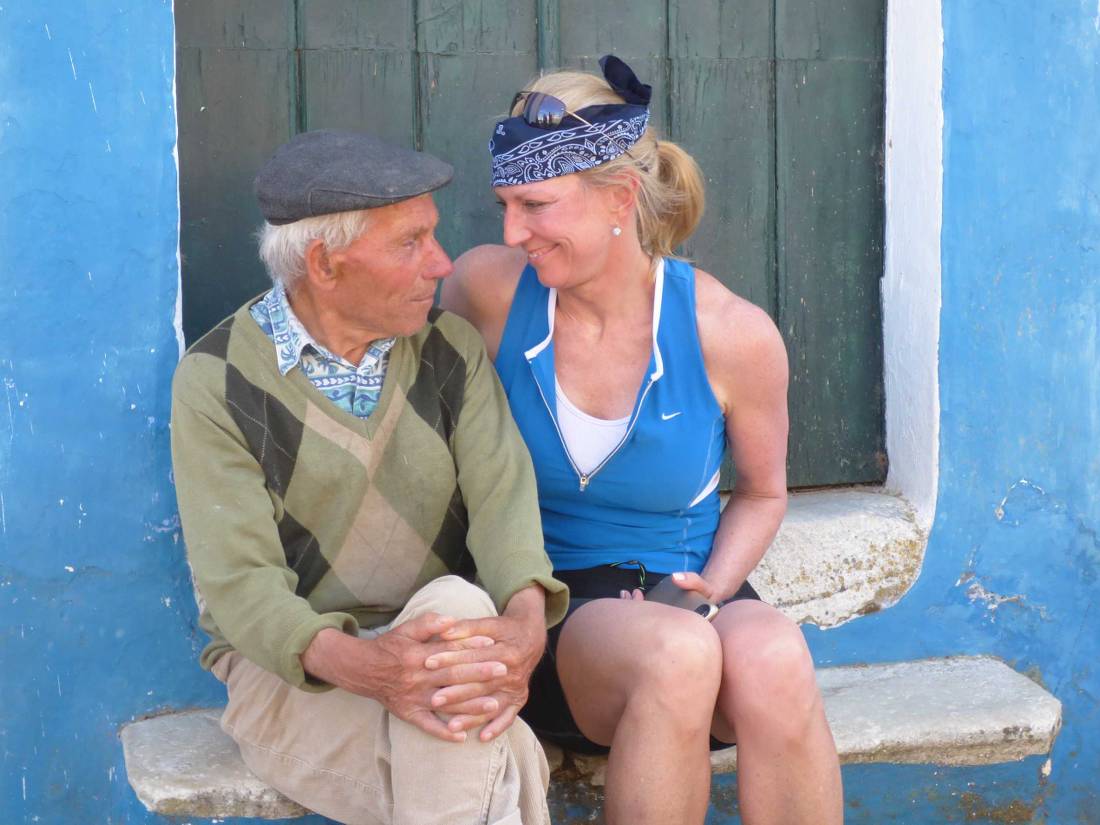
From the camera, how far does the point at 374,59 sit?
303 cm

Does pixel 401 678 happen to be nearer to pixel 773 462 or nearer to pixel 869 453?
pixel 773 462

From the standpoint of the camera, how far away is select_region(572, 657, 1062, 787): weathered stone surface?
2.85 m

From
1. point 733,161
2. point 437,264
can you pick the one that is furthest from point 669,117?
point 437,264

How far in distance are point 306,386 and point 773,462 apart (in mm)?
945

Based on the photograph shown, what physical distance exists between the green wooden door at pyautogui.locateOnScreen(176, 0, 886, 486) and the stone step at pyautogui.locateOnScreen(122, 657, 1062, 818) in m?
0.55

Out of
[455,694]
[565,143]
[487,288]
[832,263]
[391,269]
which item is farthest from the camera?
[832,263]

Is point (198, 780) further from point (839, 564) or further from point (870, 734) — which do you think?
point (839, 564)

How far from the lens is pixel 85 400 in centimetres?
267

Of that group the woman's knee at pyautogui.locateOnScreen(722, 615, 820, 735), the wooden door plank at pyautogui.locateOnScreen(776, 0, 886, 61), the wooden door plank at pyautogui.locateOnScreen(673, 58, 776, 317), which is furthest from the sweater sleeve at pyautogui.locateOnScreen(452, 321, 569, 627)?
the wooden door plank at pyautogui.locateOnScreen(776, 0, 886, 61)

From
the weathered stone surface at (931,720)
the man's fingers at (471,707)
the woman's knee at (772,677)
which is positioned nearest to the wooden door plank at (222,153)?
the man's fingers at (471,707)

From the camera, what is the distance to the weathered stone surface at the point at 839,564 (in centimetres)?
317

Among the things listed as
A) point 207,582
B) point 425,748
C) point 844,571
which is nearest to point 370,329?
point 207,582

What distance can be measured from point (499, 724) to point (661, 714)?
269 mm

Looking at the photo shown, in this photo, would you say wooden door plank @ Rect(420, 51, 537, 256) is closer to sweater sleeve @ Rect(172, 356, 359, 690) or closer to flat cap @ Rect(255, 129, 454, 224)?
flat cap @ Rect(255, 129, 454, 224)
